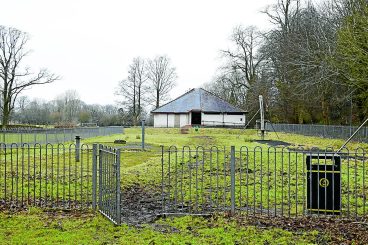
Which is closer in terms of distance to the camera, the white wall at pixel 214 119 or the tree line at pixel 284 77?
the tree line at pixel 284 77

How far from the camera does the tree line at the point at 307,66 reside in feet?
77.5

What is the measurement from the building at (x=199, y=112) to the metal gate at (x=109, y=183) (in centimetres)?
5244

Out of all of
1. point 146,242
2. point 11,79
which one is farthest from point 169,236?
point 11,79

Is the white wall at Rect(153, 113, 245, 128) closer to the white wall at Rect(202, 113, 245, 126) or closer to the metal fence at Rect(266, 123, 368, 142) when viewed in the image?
the white wall at Rect(202, 113, 245, 126)

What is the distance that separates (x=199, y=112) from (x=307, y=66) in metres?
33.9

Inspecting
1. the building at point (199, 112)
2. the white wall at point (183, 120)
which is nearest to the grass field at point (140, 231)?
the building at point (199, 112)

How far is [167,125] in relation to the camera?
210 ft

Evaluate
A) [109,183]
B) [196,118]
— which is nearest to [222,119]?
[196,118]

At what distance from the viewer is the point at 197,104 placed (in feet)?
207

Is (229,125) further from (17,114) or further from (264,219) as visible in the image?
(264,219)

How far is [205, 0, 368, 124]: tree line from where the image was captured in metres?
23.6

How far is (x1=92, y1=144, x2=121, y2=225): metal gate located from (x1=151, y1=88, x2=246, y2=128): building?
5244 cm

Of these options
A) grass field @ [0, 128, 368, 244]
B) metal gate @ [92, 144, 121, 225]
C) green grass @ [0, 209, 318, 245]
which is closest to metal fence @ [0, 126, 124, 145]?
metal gate @ [92, 144, 121, 225]

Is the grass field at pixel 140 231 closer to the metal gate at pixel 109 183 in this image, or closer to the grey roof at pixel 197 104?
the metal gate at pixel 109 183
